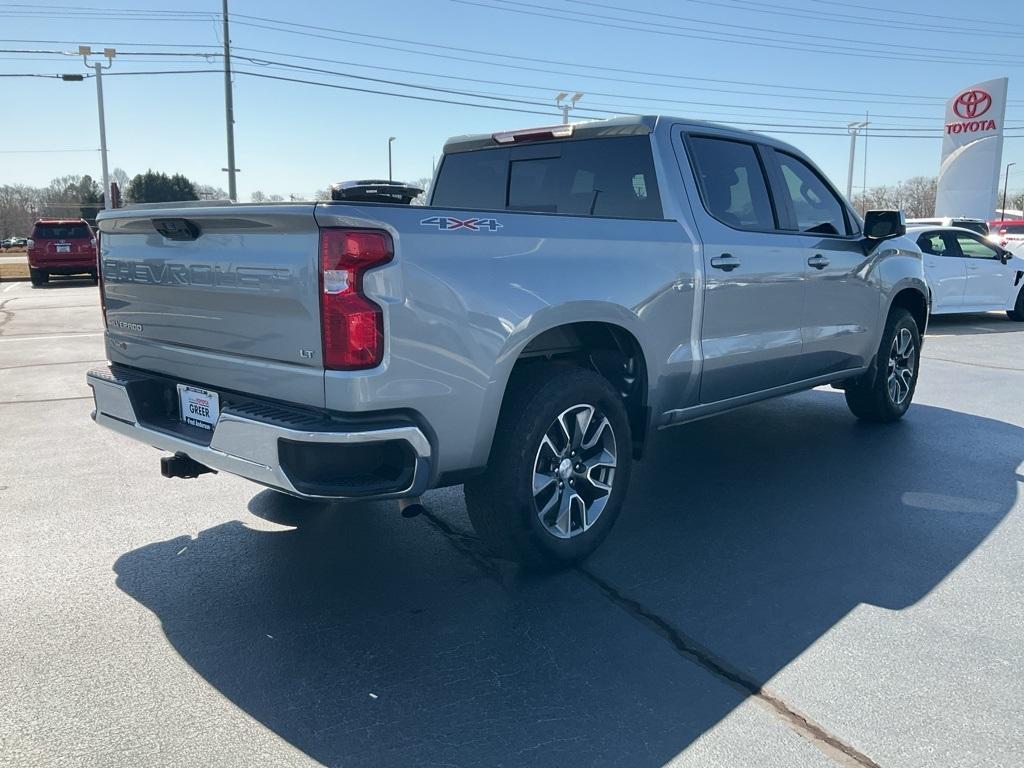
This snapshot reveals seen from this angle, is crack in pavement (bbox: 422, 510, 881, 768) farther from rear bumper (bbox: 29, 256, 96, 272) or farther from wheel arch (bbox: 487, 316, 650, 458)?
rear bumper (bbox: 29, 256, 96, 272)

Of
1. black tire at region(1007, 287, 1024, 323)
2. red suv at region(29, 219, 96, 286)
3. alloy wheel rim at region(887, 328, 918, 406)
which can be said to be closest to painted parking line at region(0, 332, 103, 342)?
alloy wheel rim at region(887, 328, 918, 406)

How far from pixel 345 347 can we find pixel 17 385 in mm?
6737

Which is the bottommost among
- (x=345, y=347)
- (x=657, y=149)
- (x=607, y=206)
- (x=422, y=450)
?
(x=422, y=450)

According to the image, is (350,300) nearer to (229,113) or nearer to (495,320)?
(495,320)

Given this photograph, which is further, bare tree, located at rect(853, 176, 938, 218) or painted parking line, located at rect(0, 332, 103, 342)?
bare tree, located at rect(853, 176, 938, 218)

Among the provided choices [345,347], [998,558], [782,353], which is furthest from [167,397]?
[998,558]

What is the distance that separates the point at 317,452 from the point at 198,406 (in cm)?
87

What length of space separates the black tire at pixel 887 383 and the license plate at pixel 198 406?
15.5 ft

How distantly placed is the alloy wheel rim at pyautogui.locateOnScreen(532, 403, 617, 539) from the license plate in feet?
4.31

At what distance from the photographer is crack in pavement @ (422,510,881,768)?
8.23 ft

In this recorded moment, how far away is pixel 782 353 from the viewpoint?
16.8 ft

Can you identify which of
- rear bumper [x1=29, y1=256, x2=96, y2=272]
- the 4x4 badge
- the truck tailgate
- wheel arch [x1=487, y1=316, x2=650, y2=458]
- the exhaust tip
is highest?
the 4x4 badge

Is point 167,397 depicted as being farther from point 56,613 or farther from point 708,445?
point 708,445

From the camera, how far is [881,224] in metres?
5.62
